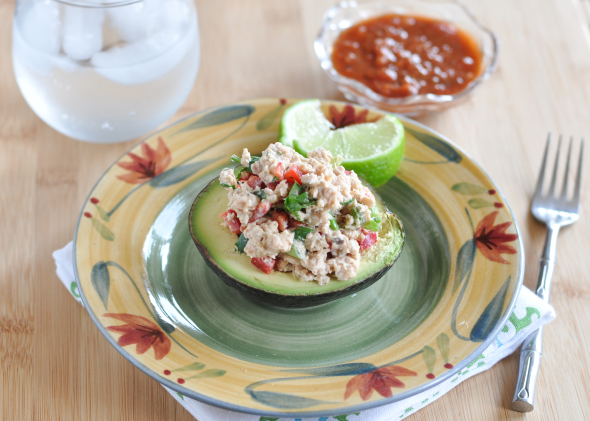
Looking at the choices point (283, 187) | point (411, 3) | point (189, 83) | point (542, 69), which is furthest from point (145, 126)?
point (542, 69)

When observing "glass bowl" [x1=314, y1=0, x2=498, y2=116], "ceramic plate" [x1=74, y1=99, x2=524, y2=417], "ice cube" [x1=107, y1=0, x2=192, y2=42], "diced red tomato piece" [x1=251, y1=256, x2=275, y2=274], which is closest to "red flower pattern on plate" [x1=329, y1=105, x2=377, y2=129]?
"ceramic plate" [x1=74, y1=99, x2=524, y2=417]

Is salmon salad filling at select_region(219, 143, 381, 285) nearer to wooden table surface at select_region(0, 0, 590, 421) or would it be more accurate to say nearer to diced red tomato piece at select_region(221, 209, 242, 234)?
diced red tomato piece at select_region(221, 209, 242, 234)

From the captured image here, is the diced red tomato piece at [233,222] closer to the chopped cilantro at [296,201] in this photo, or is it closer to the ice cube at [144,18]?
the chopped cilantro at [296,201]

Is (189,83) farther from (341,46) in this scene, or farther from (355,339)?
(355,339)

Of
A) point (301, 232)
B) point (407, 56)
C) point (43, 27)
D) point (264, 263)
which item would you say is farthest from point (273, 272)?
point (407, 56)

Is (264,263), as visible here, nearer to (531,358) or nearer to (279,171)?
(279,171)

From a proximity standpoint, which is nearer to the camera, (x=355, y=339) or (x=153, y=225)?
(x=355, y=339)
